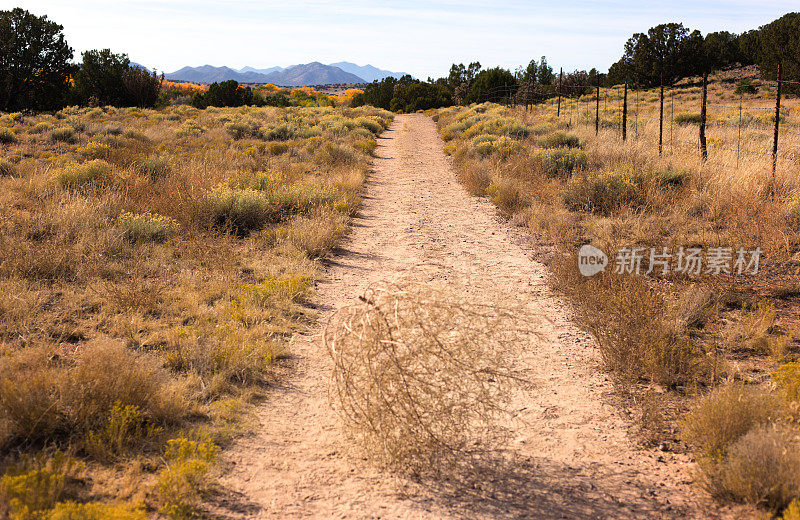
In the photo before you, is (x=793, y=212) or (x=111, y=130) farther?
(x=111, y=130)

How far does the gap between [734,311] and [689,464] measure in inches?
110

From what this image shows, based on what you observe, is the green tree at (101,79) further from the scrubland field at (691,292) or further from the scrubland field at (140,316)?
the scrubland field at (691,292)

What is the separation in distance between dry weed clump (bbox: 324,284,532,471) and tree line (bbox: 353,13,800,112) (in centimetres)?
3530

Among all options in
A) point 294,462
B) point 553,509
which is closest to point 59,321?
point 294,462

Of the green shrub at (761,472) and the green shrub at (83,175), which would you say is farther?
the green shrub at (83,175)

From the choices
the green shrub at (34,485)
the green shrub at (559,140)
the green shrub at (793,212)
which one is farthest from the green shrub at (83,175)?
the green shrub at (559,140)

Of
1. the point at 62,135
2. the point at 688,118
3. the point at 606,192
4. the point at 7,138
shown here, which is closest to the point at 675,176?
the point at 606,192

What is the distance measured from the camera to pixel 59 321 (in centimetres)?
471

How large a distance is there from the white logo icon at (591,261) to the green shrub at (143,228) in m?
5.77

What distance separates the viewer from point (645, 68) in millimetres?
44625

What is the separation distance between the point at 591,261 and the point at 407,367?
4.05 meters

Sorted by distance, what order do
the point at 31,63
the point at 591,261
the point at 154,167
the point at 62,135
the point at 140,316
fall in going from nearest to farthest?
the point at 140,316 < the point at 591,261 < the point at 154,167 < the point at 62,135 < the point at 31,63

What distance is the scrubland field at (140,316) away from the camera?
285 centimetres

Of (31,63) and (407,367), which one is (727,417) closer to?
(407,367)
